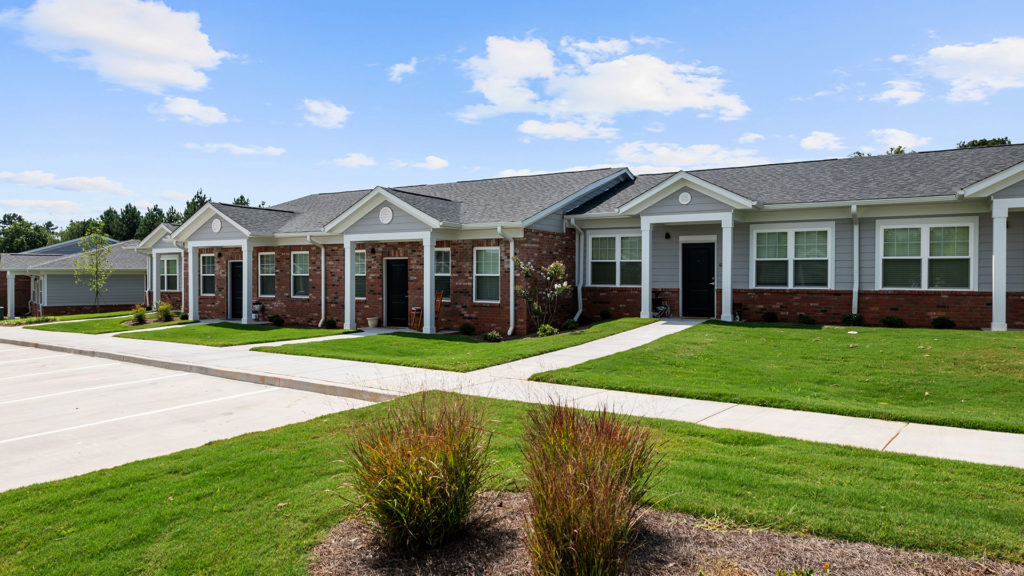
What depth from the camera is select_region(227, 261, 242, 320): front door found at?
25.0 metres

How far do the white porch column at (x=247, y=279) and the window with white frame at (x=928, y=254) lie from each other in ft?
64.4

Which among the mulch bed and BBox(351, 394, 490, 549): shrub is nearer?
the mulch bed

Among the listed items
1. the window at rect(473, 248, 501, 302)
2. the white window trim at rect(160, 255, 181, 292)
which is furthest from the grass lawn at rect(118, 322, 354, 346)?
the white window trim at rect(160, 255, 181, 292)

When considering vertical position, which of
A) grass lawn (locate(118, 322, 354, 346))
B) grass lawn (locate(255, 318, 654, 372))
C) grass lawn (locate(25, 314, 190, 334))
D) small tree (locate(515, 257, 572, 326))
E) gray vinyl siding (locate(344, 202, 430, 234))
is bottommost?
grass lawn (locate(25, 314, 190, 334))

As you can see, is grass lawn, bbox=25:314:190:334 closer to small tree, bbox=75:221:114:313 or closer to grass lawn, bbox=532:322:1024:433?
small tree, bbox=75:221:114:313

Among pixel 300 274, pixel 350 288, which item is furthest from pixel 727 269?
pixel 300 274

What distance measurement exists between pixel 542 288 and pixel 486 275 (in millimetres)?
1696

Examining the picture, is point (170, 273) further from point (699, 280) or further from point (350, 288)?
point (699, 280)

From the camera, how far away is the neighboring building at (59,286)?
3522 cm

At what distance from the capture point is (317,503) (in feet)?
15.9

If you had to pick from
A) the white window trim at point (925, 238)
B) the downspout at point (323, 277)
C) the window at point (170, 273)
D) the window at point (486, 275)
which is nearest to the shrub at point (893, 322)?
the white window trim at point (925, 238)

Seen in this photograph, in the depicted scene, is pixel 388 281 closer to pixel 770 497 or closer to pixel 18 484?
pixel 18 484

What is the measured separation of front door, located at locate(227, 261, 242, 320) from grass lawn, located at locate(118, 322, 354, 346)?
3540mm

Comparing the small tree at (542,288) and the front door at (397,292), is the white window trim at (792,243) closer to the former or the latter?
the small tree at (542,288)
